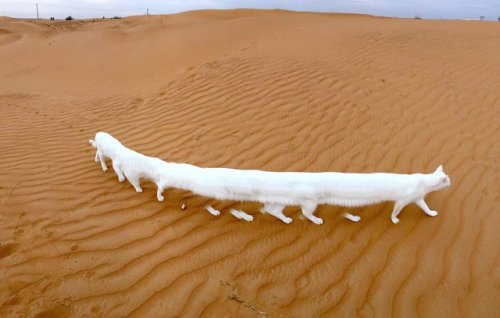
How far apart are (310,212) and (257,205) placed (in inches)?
23.2

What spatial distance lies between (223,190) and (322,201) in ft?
3.18

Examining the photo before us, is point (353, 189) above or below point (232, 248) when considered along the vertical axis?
above

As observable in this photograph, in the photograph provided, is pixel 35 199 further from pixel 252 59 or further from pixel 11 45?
pixel 11 45

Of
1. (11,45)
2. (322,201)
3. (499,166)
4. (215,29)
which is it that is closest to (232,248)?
(322,201)

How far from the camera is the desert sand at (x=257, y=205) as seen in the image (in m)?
2.64

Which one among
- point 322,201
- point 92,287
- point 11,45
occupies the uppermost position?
point 11,45

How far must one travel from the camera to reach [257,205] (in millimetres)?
3479

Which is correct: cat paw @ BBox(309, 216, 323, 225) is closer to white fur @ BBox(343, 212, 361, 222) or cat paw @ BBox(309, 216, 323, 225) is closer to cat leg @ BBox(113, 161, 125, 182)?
white fur @ BBox(343, 212, 361, 222)

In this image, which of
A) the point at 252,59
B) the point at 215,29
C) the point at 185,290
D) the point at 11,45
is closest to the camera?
the point at 185,290

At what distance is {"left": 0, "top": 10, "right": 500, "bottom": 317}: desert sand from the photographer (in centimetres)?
264

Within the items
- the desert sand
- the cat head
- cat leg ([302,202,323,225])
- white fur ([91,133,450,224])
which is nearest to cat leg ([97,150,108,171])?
the desert sand

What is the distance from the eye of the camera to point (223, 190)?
10.6ft

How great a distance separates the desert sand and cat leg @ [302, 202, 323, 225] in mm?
119

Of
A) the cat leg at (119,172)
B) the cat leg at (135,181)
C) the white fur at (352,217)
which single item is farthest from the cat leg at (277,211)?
the cat leg at (119,172)
